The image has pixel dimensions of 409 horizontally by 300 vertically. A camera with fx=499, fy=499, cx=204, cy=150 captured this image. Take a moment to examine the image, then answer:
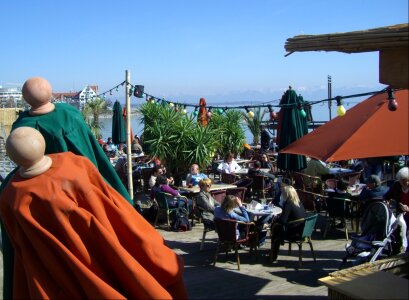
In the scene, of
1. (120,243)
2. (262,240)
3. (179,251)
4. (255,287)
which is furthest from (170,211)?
(120,243)

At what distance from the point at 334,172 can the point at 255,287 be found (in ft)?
19.0

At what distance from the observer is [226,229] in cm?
654

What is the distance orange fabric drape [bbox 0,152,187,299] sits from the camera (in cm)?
200

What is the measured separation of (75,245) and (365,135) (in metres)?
4.18

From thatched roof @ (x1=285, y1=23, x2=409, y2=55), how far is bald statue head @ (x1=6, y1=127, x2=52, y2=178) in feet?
4.67

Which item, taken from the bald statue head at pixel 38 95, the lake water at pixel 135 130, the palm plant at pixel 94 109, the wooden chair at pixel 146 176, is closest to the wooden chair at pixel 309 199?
the wooden chair at pixel 146 176

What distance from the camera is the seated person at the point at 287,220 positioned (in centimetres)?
661

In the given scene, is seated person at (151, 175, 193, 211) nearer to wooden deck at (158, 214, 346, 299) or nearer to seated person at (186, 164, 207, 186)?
wooden deck at (158, 214, 346, 299)

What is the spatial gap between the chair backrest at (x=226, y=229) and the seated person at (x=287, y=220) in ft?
1.99

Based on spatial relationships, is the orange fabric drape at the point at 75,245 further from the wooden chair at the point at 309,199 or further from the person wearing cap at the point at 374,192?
the wooden chair at the point at 309,199

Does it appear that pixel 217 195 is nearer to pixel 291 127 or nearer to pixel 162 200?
pixel 162 200

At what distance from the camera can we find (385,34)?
2.30 metres

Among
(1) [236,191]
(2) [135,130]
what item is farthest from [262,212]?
(2) [135,130]

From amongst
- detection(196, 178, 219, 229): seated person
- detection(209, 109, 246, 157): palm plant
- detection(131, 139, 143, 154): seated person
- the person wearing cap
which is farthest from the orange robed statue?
detection(131, 139, 143, 154): seated person
